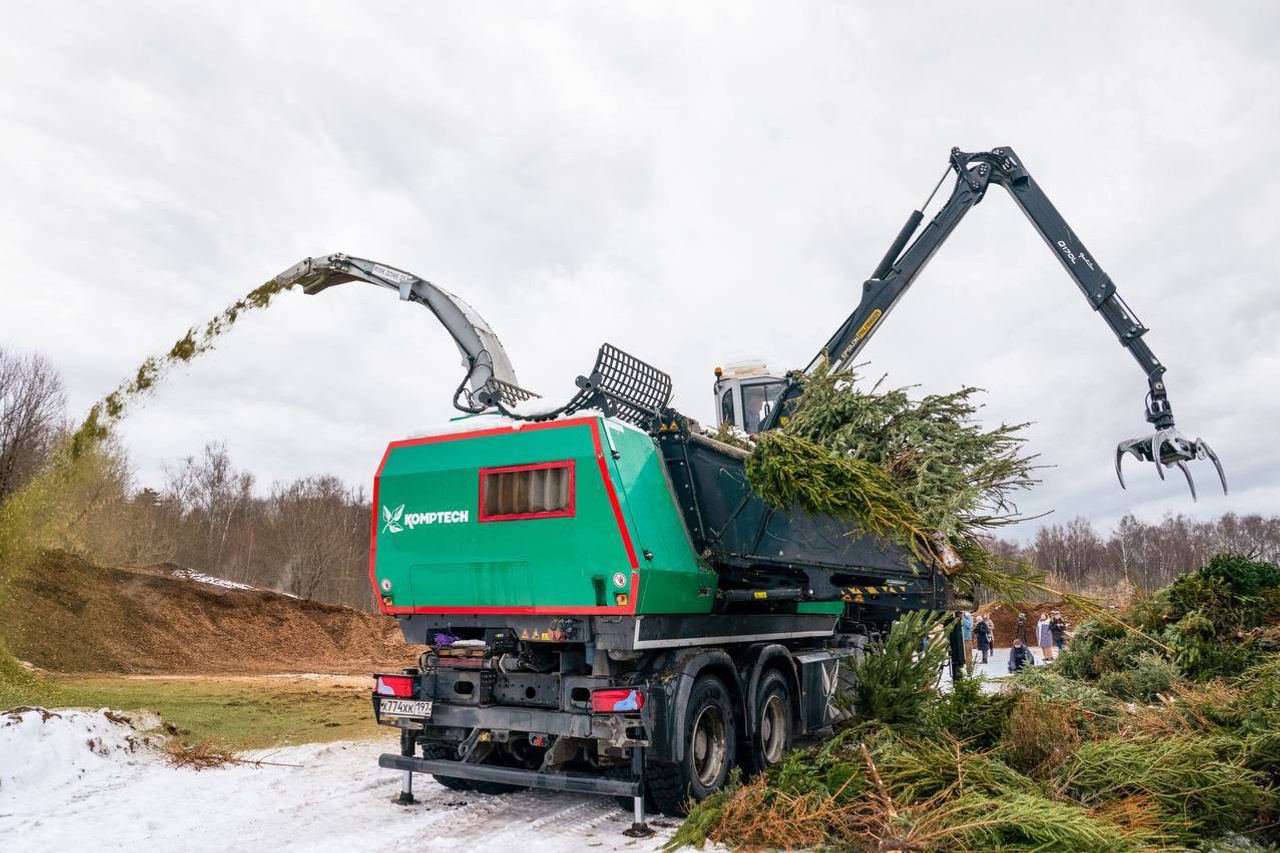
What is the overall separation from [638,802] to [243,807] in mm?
3343

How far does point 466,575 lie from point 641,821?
2.35 metres

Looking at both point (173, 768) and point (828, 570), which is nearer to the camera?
point (828, 570)

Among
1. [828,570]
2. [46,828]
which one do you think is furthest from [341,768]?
[828,570]

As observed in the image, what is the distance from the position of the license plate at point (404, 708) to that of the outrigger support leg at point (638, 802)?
1818 mm

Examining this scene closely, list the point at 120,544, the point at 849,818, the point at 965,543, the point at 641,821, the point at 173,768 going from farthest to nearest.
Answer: the point at 120,544, the point at 173,768, the point at 965,543, the point at 641,821, the point at 849,818

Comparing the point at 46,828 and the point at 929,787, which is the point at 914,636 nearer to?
the point at 929,787

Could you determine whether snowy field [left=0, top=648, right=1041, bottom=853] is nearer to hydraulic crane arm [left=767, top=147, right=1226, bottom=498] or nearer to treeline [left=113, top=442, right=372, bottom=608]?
hydraulic crane arm [left=767, top=147, right=1226, bottom=498]

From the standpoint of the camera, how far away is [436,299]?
11539 millimetres

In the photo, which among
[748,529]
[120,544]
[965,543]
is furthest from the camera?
[120,544]

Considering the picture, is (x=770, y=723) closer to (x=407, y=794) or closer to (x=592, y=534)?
(x=592, y=534)

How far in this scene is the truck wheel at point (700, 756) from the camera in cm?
642

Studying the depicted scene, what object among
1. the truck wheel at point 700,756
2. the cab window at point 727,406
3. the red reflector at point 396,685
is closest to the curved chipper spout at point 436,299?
the cab window at point 727,406

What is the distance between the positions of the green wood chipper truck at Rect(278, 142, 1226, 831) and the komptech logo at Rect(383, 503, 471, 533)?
0.05ft

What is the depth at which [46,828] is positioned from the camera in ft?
20.8
